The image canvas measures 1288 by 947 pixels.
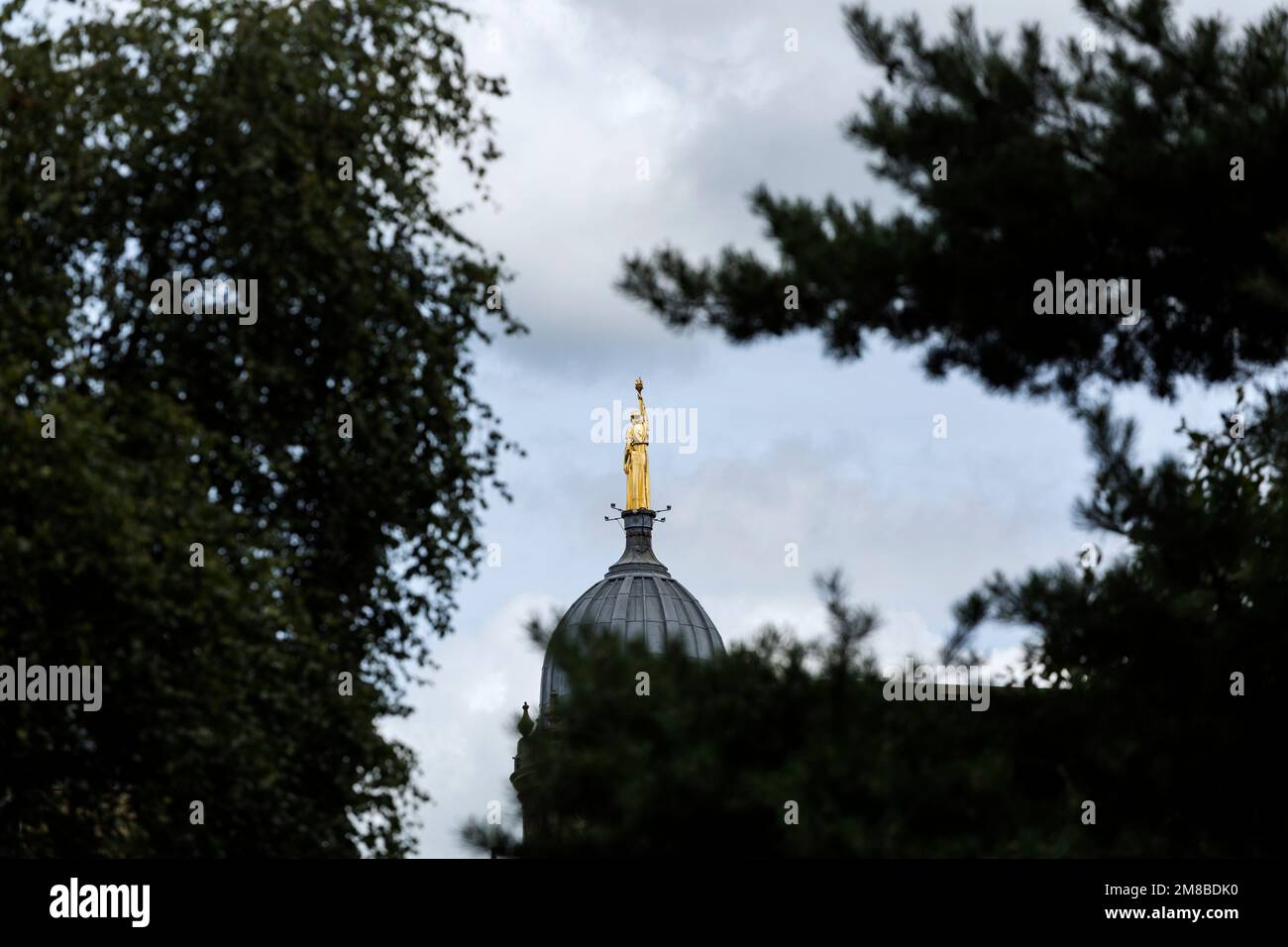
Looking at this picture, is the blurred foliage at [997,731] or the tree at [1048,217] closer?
the blurred foliage at [997,731]

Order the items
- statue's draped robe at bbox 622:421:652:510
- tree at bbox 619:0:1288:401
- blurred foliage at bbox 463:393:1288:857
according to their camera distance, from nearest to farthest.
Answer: blurred foliage at bbox 463:393:1288:857 < tree at bbox 619:0:1288:401 < statue's draped robe at bbox 622:421:652:510

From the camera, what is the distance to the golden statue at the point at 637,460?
263ft

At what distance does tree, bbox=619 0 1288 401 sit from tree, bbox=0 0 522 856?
18.4ft

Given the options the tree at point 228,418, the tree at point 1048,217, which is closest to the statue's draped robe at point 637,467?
the tree at point 228,418

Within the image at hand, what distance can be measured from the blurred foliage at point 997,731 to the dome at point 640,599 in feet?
198

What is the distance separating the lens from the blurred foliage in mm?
12109

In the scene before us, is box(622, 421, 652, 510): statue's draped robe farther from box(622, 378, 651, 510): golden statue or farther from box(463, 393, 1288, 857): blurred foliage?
box(463, 393, 1288, 857): blurred foliage

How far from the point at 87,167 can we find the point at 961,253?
9.38 meters

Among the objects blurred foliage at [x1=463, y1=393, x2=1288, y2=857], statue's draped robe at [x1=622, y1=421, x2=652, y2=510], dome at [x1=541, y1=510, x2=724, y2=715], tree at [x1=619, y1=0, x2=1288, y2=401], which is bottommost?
blurred foliage at [x1=463, y1=393, x2=1288, y2=857]

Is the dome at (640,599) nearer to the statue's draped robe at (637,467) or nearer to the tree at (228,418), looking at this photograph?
the statue's draped robe at (637,467)

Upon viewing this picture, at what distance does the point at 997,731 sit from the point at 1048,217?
A: 3.96 m

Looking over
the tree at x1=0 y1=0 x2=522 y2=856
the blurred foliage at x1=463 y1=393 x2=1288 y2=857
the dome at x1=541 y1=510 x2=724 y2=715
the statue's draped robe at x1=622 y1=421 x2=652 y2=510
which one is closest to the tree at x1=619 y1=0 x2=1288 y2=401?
the blurred foliage at x1=463 y1=393 x2=1288 y2=857

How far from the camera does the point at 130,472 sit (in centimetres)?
1828
